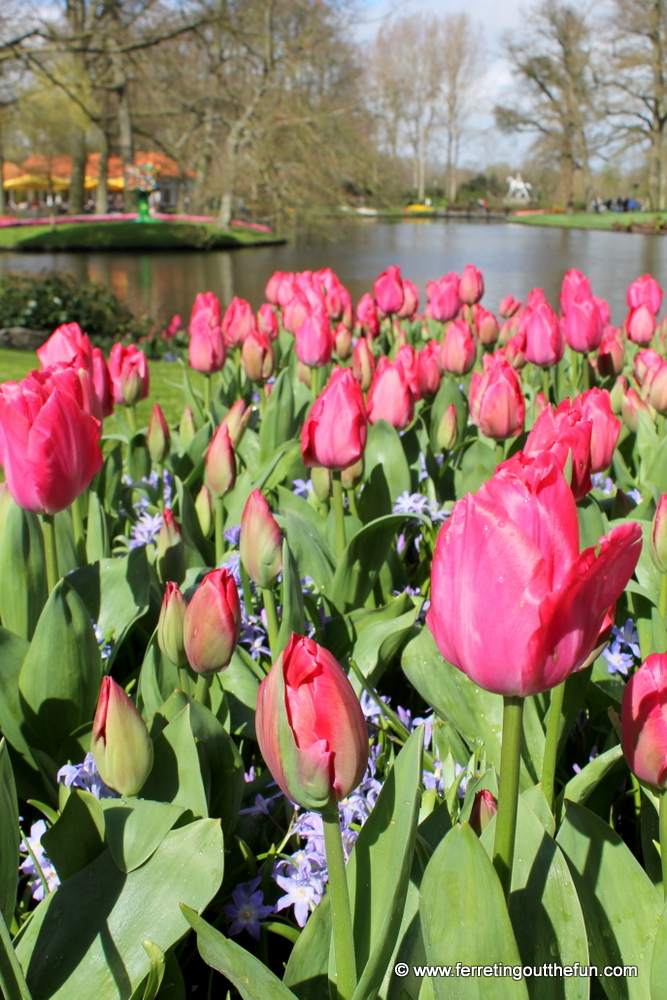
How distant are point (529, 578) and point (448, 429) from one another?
1659 mm

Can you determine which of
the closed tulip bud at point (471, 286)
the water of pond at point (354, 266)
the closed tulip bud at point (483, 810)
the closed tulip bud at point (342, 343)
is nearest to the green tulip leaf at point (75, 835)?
the closed tulip bud at point (483, 810)

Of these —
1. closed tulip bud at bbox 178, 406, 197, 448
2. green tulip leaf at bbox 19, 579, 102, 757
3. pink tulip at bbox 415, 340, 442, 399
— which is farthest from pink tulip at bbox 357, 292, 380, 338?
green tulip leaf at bbox 19, 579, 102, 757

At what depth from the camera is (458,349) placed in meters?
2.82

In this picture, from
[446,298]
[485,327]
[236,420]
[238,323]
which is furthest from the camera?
[446,298]

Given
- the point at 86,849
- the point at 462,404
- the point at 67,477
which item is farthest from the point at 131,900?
the point at 462,404

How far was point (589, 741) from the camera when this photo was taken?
1515 millimetres

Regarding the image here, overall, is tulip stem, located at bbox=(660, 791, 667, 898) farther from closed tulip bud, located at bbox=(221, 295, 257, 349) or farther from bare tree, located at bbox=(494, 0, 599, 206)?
bare tree, located at bbox=(494, 0, 599, 206)

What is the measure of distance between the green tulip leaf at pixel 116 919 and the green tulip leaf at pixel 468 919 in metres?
0.27

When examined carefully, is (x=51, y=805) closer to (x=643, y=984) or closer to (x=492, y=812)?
(x=492, y=812)

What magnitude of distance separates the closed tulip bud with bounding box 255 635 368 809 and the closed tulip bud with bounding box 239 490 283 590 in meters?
0.65

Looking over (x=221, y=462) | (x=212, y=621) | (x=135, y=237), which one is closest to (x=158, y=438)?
(x=221, y=462)

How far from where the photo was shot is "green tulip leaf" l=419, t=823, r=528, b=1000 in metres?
0.71

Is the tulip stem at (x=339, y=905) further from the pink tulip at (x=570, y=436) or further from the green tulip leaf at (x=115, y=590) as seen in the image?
the green tulip leaf at (x=115, y=590)

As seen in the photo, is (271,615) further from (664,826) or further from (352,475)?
(664,826)
